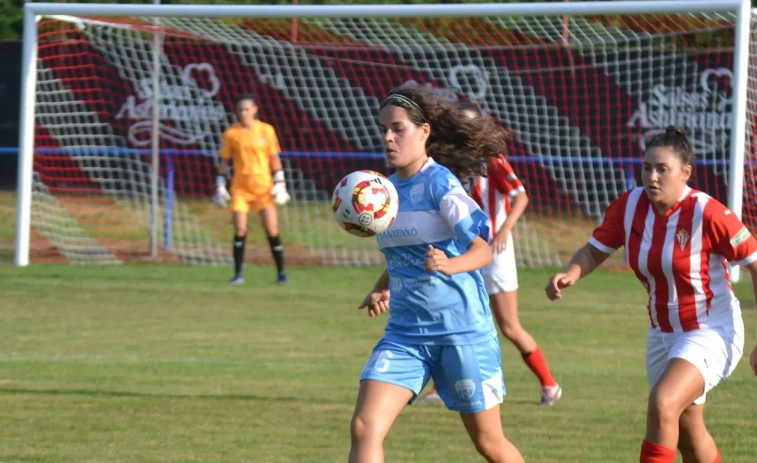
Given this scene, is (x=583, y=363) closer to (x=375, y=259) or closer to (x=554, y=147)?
(x=375, y=259)

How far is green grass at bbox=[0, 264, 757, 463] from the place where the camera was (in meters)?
6.59

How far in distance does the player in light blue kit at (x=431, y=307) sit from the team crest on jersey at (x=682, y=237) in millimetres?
839

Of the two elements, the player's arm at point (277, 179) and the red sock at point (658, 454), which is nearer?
the red sock at point (658, 454)

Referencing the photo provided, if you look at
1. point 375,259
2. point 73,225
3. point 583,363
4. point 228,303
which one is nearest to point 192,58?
point 73,225

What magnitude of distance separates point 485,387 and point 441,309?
0.33 m

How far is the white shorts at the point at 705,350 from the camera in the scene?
16.9 ft

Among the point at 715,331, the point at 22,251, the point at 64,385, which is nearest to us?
the point at 715,331

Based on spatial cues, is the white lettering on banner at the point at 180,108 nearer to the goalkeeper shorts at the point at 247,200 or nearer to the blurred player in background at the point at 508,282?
the goalkeeper shorts at the point at 247,200

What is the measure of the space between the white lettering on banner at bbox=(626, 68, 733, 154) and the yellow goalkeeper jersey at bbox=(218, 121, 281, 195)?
593 cm

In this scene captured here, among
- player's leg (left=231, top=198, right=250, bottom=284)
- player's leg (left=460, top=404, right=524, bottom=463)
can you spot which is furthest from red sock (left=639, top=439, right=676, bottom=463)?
player's leg (left=231, top=198, right=250, bottom=284)

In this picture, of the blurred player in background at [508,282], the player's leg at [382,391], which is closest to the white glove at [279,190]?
the blurred player in background at [508,282]

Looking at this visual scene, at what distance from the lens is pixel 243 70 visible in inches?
765

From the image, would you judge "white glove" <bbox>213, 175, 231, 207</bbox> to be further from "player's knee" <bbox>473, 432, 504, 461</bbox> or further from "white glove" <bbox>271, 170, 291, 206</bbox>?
"player's knee" <bbox>473, 432, 504, 461</bbox>

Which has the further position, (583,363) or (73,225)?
(73,225)
